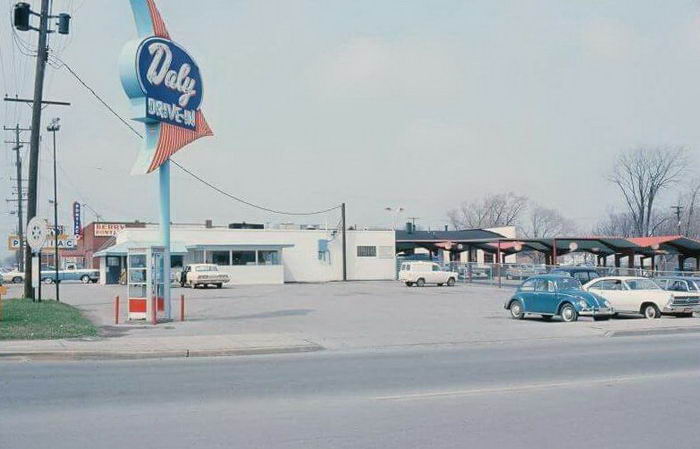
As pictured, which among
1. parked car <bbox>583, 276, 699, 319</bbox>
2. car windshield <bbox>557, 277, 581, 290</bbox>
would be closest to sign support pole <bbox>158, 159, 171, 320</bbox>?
car windshield <bbox>557, 277, 581, 290</bbox>

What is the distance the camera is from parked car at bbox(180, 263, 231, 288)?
47594 millimetres

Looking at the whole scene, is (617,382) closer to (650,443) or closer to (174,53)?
(650,443)

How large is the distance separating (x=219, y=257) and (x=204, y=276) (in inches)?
295

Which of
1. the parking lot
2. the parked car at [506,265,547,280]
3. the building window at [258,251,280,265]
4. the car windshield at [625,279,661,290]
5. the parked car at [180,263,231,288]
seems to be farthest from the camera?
the building window at [258,251,280,265]

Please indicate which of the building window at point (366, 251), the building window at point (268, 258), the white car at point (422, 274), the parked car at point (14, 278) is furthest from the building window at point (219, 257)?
A: the parked car at point (14, 278)

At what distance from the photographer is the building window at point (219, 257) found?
180ft

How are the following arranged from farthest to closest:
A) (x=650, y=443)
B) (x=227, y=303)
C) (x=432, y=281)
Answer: (x=432, y=281)
(x=227, y=303)
(x=650, y=443)

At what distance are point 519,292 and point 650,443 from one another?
18625mm

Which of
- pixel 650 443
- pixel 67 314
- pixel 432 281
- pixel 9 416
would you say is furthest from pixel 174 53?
pixel 432 281

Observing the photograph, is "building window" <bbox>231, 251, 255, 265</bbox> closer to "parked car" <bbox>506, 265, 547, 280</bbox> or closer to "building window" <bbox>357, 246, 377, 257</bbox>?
"building window" <bbox>357, 246, 377, 257</bbox>

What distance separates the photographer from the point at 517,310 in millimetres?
25781

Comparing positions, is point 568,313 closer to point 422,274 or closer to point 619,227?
point 422,274

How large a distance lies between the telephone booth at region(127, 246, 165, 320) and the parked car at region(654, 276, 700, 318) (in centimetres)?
1686

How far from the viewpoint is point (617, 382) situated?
11.5 m
